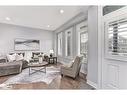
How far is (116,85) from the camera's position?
2490mm

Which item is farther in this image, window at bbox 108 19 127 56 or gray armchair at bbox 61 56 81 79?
gray armchair at bbox 61 56 81 79

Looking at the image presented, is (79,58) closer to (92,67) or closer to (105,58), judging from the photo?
(92,67)

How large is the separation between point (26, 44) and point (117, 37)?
21.6 ft

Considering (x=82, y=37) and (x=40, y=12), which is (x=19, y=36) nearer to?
(x=40, y=12)

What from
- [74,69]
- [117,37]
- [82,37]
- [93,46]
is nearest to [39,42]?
[82,37]

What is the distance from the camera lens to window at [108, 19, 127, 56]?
7.53 ft

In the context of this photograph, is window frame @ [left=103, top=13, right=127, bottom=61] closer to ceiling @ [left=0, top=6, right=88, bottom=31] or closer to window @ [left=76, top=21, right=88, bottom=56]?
ceiling @ [left=0, top=6, right=88, bottom=31]

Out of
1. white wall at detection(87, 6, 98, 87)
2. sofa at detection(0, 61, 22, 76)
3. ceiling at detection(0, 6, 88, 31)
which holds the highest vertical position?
ceiling at detection(0, 6, 88, 31)

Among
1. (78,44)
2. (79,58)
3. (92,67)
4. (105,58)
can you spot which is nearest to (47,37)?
(78,44)

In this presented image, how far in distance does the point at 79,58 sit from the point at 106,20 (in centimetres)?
173

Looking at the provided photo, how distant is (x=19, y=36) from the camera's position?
7695 millimetres

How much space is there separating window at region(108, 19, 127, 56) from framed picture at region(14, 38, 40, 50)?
6.36 meters

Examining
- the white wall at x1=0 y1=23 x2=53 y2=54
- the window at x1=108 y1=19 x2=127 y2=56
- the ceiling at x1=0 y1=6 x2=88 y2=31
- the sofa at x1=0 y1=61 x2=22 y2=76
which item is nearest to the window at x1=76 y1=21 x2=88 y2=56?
the ceiling at x1=0 y1=6 x2=88 y2=31

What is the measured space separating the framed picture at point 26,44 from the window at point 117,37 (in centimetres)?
636
